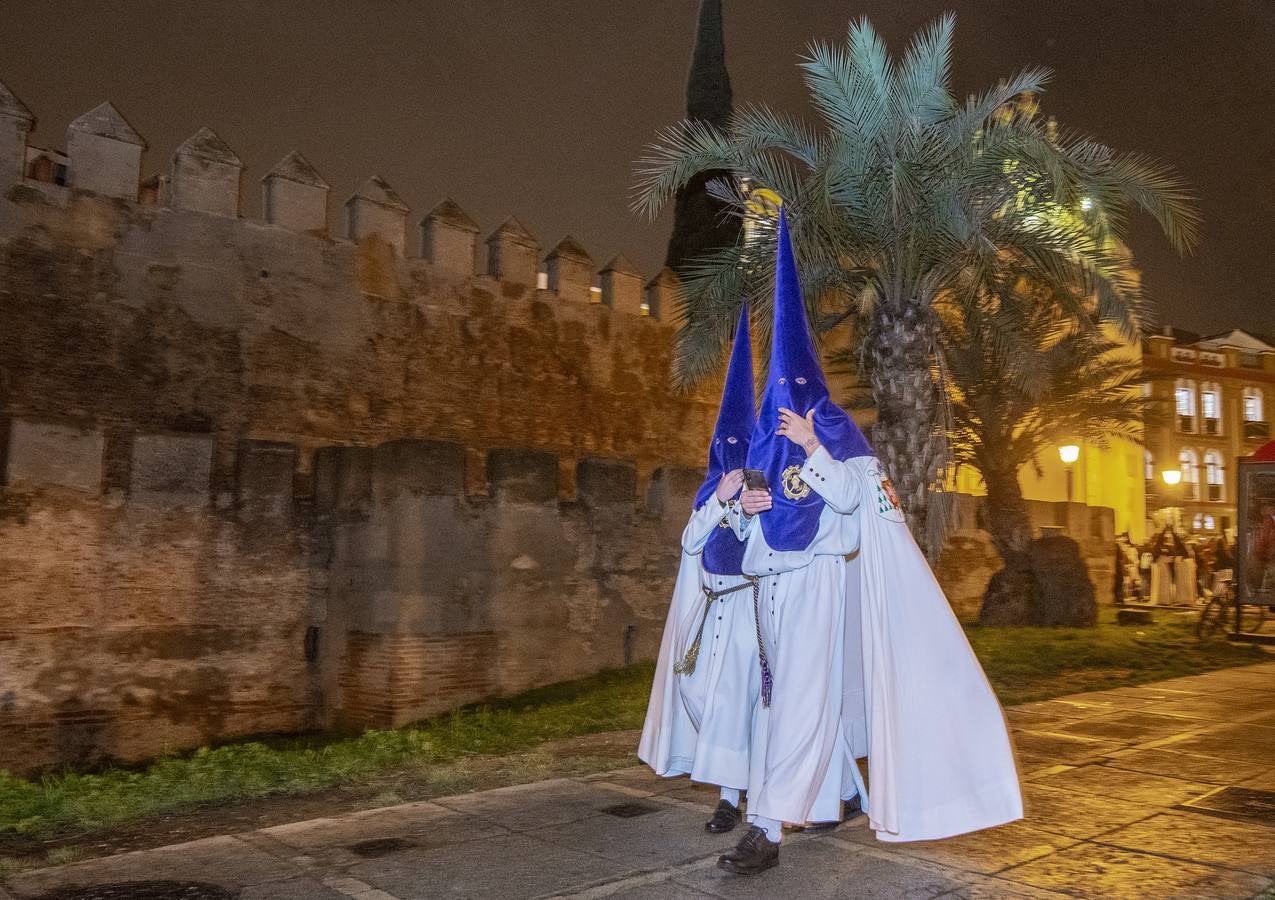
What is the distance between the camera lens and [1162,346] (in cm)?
3841

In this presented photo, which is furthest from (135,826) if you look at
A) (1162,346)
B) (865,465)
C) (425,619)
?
(1162,346)

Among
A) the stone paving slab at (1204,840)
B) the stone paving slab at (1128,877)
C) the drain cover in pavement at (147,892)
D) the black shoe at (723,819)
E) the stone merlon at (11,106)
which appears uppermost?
the stone merlon at (11,106)

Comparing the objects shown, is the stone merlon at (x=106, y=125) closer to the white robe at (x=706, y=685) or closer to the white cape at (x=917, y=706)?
the white robe at (x=706, y=685)

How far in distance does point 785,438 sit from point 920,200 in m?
5.03

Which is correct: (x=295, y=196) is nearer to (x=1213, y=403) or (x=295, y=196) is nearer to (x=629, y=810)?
(x=629, y=810)

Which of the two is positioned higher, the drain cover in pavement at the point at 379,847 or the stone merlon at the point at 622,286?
the stone merlon at the point at 622,286

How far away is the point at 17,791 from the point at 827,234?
25.0 feet

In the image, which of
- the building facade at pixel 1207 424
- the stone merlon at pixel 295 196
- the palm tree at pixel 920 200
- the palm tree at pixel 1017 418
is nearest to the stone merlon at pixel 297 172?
the stone merlon at pixel 295 196

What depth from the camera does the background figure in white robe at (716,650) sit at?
4668 millimetres

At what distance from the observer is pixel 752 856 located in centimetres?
411

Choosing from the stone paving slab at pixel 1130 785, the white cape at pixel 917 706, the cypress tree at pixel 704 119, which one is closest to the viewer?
the white cape at pixel 917 706

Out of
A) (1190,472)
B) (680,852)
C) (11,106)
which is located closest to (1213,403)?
(1190,472)

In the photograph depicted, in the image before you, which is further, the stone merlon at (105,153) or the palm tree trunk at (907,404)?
the stone merlon at (105,153)

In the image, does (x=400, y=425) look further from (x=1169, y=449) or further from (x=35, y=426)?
(x=1169, y=449)
